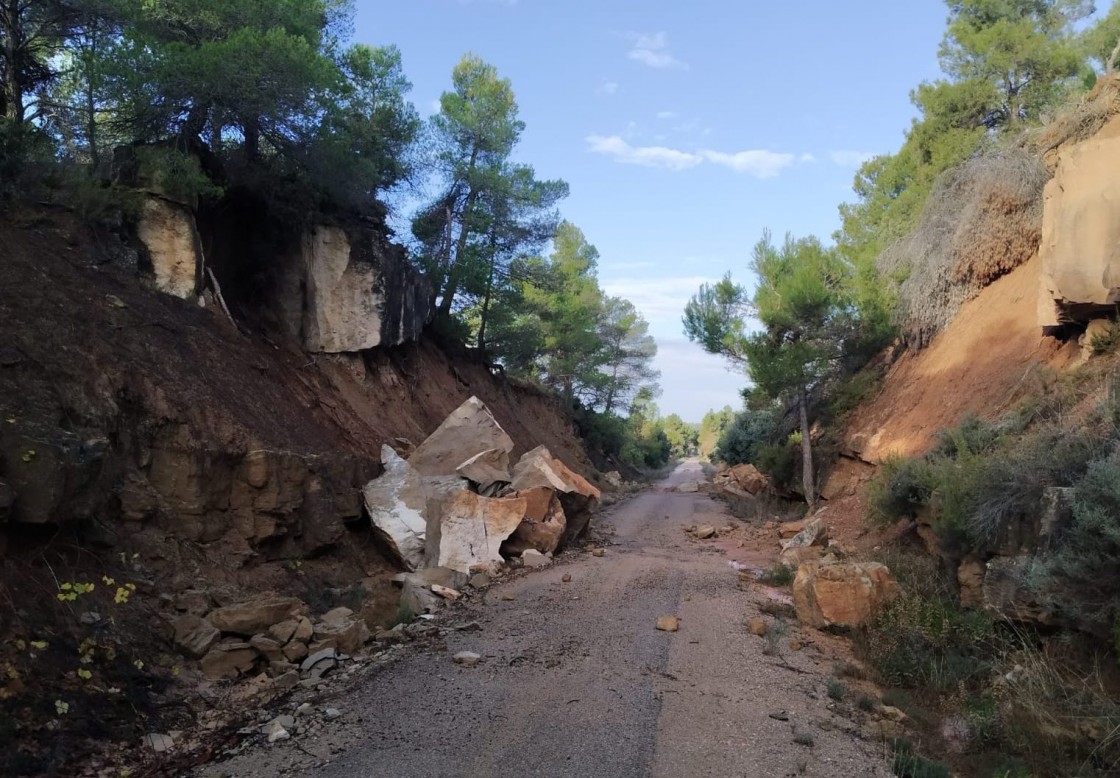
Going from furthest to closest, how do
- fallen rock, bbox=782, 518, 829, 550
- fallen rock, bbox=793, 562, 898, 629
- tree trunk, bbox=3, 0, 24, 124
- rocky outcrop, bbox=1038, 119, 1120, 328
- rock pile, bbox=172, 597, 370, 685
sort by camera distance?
fallen rock, bbox=782, 518, 829, 550, tree trunk, bbox=3, 0, 24, 124, rocky outcrop, bbox=1038, 119, 1120, 328, fallen rock, bbox=793, 562, 898, 629, rock pile, bbox=172, 597, 370, 685

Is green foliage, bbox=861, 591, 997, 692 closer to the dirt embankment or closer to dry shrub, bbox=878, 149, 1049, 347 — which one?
the dirt embankment

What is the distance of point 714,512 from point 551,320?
1452 centimetres

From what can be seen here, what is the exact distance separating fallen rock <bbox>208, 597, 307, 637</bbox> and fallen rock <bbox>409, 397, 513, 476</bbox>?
17.3ft

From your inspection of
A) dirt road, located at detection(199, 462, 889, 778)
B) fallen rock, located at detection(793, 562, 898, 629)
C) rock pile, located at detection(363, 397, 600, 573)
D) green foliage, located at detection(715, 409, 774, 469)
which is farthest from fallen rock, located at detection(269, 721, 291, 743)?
green foliage, located at detection(715, 409, 774, 469)

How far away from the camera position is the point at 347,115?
49.5ft

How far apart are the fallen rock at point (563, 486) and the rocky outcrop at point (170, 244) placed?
6.63 m

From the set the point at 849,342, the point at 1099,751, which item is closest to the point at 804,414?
the point at 849,342

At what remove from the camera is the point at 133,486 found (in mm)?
7797

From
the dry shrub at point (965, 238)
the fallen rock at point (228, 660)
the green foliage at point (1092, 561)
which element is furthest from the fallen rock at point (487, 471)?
the dry shrub at point (965, 238)

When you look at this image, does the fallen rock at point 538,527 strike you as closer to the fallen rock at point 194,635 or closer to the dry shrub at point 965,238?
the fallen rock at point 194,635

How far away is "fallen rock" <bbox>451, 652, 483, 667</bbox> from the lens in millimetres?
6927

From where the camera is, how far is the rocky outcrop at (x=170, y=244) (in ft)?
35.9

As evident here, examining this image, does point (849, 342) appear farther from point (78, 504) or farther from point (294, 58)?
point (78, 504)

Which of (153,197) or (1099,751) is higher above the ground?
(153,197)
